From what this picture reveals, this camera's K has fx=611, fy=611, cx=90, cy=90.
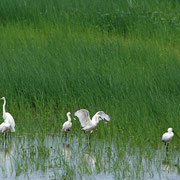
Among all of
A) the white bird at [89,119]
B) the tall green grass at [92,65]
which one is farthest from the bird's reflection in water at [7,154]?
the white bird at [89,119]

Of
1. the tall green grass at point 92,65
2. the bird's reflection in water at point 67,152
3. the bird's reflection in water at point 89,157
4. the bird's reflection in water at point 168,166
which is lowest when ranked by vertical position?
the bird's reflection in water at point 168,166

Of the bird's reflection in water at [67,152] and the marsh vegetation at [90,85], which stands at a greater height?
the marsh vegetation at [90,85]

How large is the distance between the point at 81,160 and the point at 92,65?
4.44 meters

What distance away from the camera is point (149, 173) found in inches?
365

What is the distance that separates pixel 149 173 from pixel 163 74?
14.4ft

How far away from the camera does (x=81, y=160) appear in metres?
9.87

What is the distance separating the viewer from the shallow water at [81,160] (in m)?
9.23

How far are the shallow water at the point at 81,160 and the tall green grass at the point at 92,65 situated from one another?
0.48 m

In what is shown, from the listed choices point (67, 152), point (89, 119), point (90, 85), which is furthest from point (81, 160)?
point (90, 85)

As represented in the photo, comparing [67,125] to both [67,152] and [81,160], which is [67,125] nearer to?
[67,152]

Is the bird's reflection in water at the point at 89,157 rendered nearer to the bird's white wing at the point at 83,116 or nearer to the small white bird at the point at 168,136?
the bird's white wing at the point at 83,116

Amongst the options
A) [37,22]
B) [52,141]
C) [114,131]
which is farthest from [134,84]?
[37,22]

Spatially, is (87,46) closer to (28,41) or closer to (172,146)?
(28,41)

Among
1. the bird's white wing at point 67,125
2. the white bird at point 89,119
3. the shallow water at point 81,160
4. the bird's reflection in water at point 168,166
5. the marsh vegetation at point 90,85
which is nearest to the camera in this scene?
the shallow water at point 81,160
